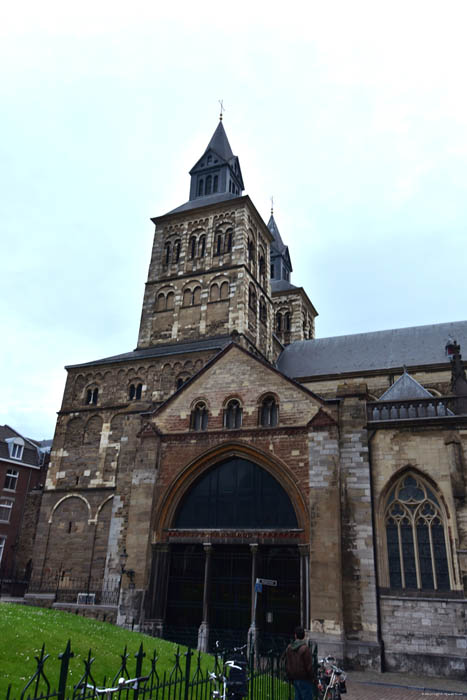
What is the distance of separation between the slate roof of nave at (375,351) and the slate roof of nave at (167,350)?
605cm

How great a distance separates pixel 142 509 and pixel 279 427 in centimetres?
616

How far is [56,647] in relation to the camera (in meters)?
10.0

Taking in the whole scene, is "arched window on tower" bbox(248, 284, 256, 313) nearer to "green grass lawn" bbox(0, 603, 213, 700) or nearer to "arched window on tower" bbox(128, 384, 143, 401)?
"arched window on tower" bbox(128, 384, 143, 401)

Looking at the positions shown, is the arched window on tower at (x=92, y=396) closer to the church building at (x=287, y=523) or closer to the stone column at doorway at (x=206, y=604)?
the church building at (x=287, y=523)

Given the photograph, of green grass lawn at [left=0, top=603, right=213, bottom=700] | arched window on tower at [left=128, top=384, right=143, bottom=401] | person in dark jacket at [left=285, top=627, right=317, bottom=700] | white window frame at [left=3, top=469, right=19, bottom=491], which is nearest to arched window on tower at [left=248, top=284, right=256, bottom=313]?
arched window on tower at [left=128, top=384, right=143, bottom=401]

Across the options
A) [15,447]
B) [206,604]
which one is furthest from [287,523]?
[15,447]

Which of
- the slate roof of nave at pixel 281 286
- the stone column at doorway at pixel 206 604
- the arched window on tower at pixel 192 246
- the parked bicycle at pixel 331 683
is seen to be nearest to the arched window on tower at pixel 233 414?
the stone column at doorway at pixel 206 604

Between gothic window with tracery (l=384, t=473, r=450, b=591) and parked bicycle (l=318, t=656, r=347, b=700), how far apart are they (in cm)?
638

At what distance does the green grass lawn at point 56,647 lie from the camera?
8.56 m

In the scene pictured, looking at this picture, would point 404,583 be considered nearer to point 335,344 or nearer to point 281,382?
point 281,382

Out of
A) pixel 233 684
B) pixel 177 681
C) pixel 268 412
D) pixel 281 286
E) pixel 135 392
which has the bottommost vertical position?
pixel 233 684

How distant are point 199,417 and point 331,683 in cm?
1236

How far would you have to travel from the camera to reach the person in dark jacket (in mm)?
8766

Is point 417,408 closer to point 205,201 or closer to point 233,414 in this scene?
point 233,414
